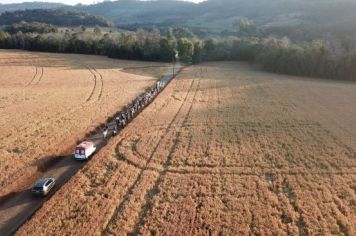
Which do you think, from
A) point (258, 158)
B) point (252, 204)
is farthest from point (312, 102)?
point (252, 204)

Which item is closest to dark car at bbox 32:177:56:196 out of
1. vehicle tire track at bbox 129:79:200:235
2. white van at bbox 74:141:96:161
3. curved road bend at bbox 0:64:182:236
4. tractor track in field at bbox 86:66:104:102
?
curved road bend at bbox 0:64:182:236

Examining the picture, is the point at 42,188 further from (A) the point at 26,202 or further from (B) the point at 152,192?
(B) the point at 152,192

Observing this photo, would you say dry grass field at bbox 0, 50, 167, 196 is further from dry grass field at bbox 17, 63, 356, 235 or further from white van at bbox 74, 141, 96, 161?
dry grass field at bbox 17, 63, 356, 235

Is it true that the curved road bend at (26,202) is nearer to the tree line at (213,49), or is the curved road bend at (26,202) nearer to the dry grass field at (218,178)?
the dry grass field at (218,178)

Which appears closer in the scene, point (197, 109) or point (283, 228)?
point (283, 228)

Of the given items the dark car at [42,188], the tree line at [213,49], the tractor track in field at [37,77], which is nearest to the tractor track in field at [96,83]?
the tractor track in field at [37,77]

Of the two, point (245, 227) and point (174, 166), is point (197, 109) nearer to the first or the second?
point (174, 166)

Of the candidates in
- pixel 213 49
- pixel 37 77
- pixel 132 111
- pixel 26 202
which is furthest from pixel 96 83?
pixel 213 49
